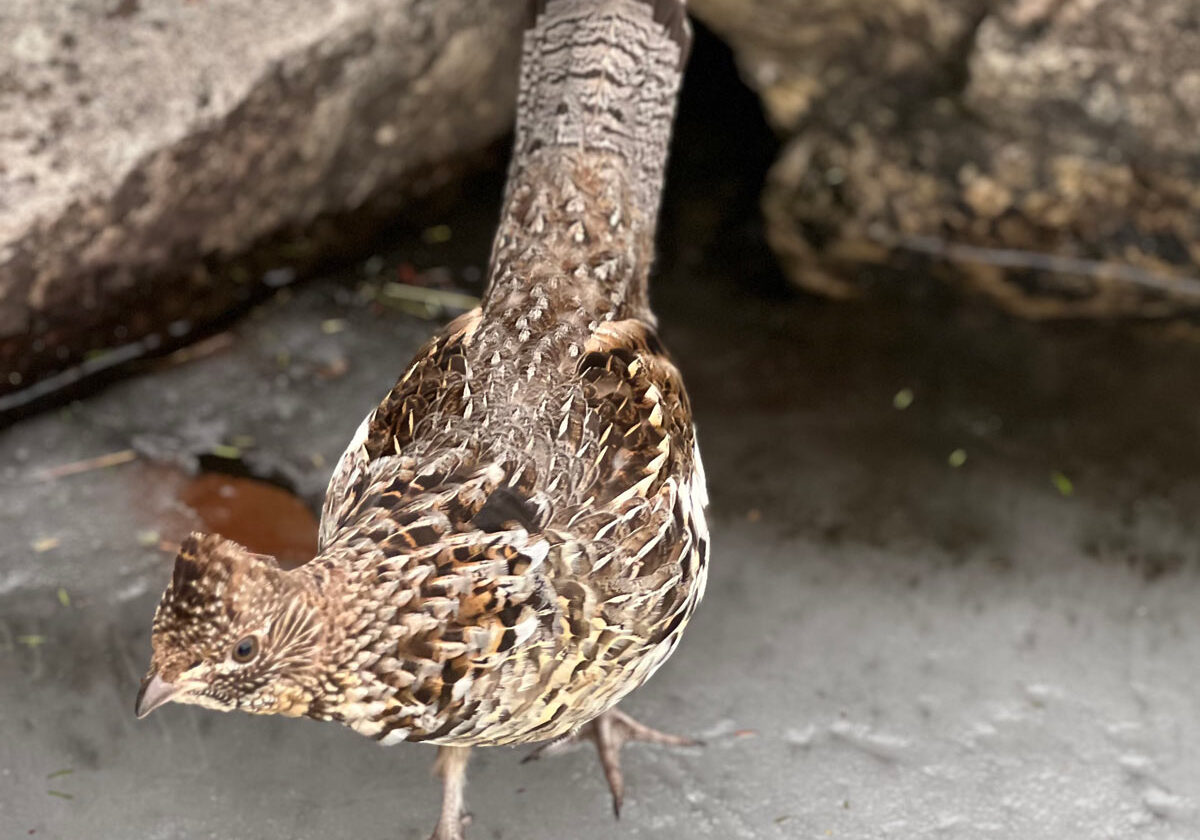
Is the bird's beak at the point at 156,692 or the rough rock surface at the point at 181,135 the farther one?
the rough rock surface at the point at 181,135

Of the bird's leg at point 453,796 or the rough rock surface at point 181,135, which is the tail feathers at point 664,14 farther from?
the bird's leg at point 453,796

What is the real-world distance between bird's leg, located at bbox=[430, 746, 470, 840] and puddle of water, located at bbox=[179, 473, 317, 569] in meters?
0.91

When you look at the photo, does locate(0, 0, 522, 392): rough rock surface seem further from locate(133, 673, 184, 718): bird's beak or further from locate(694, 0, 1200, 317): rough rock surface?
locate(133, 673, 184, 718): bird's beak

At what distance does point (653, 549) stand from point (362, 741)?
117 centimetres

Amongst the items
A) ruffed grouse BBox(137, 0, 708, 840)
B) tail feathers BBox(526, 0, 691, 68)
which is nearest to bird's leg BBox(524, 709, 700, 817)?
ruffed grouse BBox(137, 0, 708, 840)

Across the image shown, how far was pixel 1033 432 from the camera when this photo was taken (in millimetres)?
4547

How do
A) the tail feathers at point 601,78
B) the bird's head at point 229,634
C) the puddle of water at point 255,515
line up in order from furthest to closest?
the puddle of water at point 255,515
the tail feathers at point 601,78
the bird's head at point 229,634

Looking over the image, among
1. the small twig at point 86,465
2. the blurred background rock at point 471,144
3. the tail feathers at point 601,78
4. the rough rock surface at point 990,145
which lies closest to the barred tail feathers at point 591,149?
the tail feathers at point 601,78

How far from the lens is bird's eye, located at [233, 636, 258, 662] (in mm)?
2408

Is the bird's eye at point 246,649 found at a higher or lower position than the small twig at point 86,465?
higher

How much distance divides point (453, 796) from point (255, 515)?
4.18 ft

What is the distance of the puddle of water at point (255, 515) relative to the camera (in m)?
3.94

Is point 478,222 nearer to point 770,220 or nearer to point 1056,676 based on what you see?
point 770,220

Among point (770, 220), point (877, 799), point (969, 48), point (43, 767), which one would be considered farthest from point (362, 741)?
point (969, 48)
